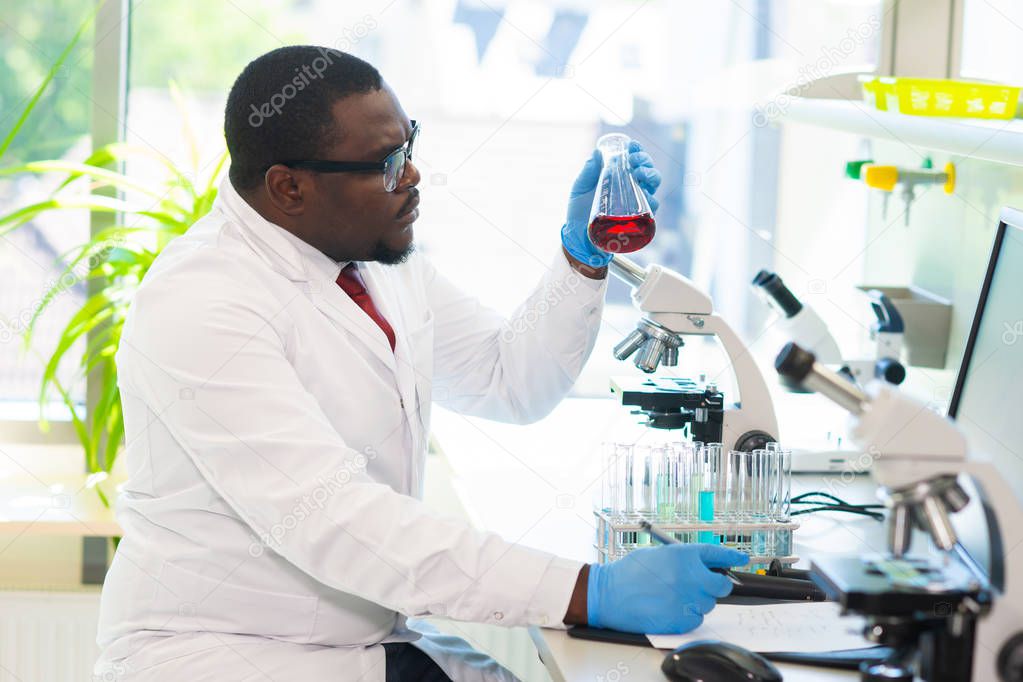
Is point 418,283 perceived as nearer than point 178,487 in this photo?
No

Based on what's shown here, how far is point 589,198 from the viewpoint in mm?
1869

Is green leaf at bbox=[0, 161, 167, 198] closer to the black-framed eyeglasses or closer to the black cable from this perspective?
the black-framed eyeglasses

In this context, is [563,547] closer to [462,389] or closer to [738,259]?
[462,389]

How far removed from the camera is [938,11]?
7.91ft

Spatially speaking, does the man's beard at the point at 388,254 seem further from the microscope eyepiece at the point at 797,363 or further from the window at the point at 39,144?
the window at the point at 39,144

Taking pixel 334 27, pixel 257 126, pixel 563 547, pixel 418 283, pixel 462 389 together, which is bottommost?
pixel 563 547

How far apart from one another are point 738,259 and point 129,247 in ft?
5.80

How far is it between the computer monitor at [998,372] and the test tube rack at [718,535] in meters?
0.22

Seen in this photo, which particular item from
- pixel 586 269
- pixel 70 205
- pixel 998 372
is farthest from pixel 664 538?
pixel 70 205

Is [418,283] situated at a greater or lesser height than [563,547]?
greater

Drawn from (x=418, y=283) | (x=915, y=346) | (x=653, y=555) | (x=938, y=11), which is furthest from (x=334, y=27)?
(x=653, y=555)

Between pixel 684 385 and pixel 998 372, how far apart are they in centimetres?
45

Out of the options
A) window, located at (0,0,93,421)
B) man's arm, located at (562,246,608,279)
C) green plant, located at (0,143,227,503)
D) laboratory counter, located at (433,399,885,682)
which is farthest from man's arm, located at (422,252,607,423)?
window, located at (0,0,93,421)

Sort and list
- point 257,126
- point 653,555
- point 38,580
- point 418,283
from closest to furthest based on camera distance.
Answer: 1. point 653,555
2. point 257,126
3. point 418,283
4. point 38,580
